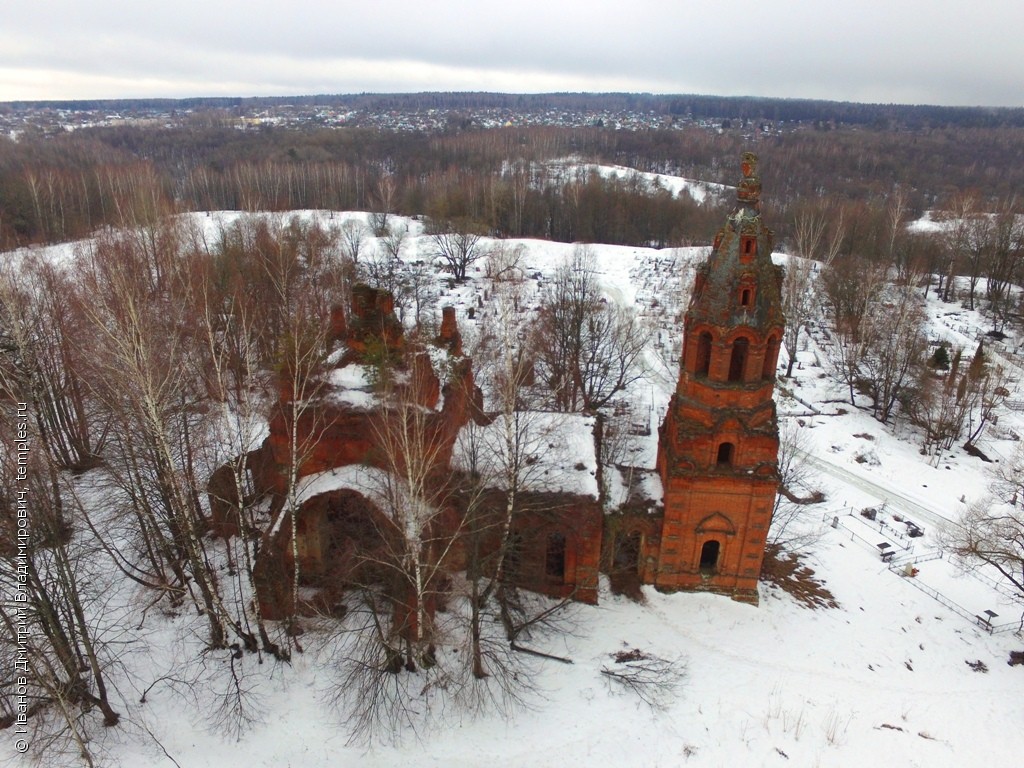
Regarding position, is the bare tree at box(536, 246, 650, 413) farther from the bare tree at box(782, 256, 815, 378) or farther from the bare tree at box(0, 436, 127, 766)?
the bare tree at box(0, 436, 127, 766)

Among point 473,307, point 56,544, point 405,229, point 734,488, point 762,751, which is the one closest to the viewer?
point 56,544

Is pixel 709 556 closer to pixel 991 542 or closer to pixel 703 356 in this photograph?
pixel 703 356

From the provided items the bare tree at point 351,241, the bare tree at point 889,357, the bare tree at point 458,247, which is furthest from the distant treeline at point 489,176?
the bare tree at point 889,357

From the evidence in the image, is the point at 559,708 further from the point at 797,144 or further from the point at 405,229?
the point at 797,144

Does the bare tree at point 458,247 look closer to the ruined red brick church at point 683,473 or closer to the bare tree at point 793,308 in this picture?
the bare tree at point 793,308

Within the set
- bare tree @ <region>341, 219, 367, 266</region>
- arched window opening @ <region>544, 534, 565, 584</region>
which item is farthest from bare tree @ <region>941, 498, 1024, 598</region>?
bare tree @ <region>341, 219, 367, 266</region>

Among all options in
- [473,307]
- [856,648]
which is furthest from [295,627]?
[473,307]
